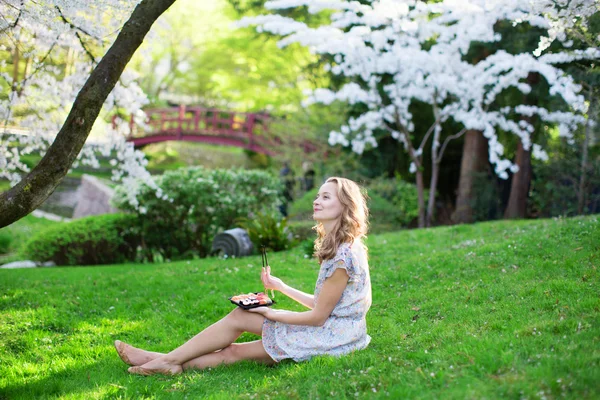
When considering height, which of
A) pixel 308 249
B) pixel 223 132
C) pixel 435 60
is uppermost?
pixel 435 60

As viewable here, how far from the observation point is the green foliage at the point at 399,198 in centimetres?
1315

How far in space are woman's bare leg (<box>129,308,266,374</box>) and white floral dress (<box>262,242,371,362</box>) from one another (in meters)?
0.12

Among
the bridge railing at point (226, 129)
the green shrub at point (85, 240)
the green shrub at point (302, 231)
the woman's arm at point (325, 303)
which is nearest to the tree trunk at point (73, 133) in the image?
the woman's arm at point (325, 303)

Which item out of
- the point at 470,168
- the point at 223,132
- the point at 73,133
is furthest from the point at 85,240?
the point at 223,132

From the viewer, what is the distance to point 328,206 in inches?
154

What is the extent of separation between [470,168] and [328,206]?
30.9 ft

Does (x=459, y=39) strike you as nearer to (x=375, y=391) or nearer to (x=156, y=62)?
(x=375, y=391)

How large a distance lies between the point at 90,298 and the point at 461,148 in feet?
36.8

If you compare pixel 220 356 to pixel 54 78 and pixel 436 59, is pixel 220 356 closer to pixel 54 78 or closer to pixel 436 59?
pixel 54 78

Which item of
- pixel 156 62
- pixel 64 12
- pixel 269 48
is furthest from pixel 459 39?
pixel 156 62

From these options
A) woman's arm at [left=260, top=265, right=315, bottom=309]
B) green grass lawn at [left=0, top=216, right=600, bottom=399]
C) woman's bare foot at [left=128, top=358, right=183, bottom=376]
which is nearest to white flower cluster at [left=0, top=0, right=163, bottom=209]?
green grass lawn at [left=0, top=216, right=600, bottom=399]

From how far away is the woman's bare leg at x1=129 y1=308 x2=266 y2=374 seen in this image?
3986mm

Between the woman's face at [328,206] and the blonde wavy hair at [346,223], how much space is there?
3 cm

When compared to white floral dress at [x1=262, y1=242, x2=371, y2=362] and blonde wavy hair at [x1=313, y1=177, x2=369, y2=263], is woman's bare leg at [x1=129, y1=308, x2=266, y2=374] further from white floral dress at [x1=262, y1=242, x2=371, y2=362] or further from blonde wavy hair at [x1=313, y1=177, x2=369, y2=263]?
blonde wavy hair at [x1=313, y1=177, x2=369, y2=263]
